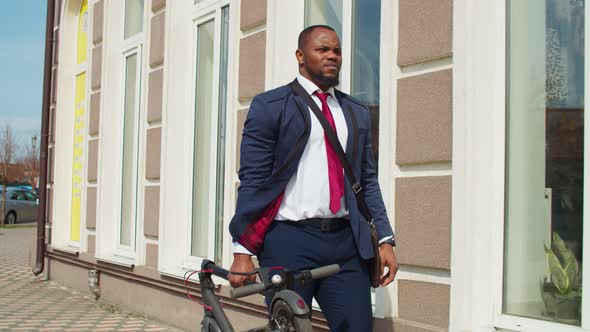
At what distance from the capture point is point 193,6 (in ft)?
25.4

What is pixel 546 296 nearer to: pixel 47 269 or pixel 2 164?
pixel 47 269

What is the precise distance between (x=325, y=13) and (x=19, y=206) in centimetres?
2780

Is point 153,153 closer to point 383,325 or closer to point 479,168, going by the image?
point 383,325

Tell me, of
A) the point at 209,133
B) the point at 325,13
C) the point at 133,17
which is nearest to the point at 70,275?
the point at 133,17

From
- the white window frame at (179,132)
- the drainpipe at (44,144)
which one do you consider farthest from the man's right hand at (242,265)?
Result: the drainpipe at (44,144)

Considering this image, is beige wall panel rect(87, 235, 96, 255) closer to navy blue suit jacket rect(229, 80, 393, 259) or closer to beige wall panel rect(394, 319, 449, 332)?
beige wall panel rect(394, 319, 449, 332)

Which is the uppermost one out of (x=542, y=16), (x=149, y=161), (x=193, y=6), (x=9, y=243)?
(x=193, y=6)

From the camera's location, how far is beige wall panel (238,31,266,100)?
6180 mm

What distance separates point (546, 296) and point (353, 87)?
212 centimetres

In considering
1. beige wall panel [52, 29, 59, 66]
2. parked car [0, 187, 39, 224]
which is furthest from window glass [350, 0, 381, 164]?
parked car [0, 187, 39, 224]

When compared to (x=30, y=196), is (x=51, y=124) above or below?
above

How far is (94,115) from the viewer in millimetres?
9859

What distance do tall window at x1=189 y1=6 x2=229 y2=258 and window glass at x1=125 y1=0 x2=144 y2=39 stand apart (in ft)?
6.08

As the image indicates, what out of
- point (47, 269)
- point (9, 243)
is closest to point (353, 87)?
point (47, 269)
